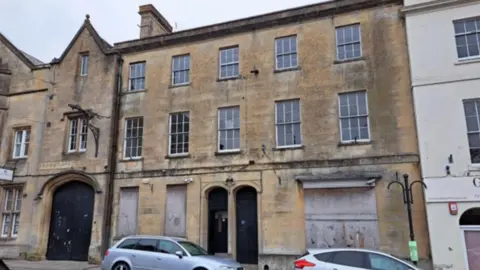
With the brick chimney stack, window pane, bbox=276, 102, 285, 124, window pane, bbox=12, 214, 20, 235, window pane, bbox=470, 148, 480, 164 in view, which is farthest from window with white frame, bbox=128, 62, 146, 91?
window pane, bbox=470, 148, 480, 164

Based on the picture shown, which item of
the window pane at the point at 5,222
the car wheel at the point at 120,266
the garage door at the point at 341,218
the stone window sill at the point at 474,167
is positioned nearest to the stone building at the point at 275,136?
the garage door at the point at 341,218

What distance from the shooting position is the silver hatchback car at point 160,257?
12273 mm

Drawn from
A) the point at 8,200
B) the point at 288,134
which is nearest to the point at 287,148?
the point at 288,134

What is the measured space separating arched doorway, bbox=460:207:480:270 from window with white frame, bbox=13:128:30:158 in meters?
21.6

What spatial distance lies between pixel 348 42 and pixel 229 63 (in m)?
5.78

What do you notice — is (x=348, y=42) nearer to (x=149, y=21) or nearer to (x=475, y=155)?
(x=475, y=155)

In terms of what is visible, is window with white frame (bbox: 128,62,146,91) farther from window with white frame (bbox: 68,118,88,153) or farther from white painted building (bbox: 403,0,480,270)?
white painted building (bbox: 403,0,480,270)

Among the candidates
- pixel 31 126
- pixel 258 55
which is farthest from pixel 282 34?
pixel 31 126

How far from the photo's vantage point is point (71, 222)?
66.7 ft

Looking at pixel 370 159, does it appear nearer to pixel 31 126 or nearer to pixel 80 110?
pixel 80 110

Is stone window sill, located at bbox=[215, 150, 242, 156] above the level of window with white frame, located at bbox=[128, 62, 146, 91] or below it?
below

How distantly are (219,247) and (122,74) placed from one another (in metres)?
10.7

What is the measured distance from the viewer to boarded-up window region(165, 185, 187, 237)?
18.4 metres

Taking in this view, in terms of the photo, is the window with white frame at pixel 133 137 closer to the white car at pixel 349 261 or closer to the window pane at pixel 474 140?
the white car at pixel 349 261
